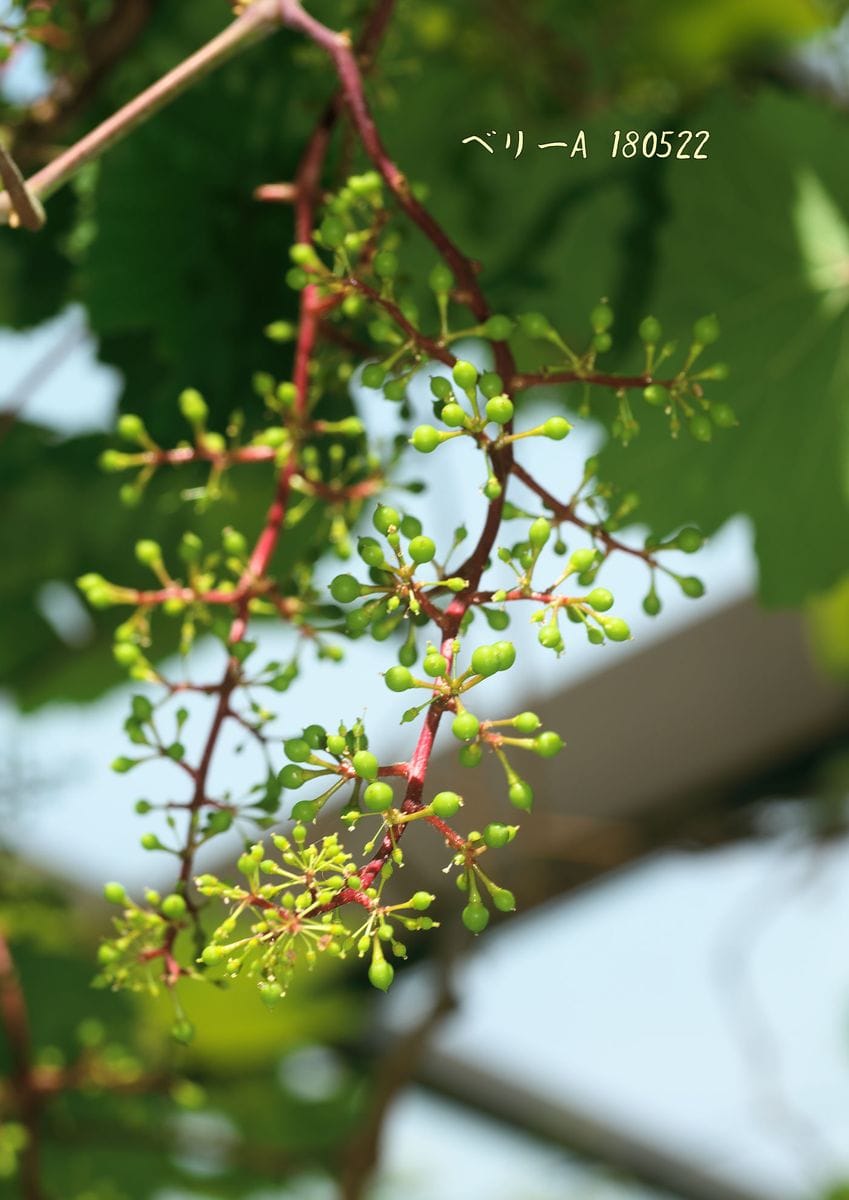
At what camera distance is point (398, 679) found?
1.04ft

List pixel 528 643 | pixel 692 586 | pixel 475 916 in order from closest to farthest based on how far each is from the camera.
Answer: pixel 475 916 < pixel 692 586 < pixel 528 643

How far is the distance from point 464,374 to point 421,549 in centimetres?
4

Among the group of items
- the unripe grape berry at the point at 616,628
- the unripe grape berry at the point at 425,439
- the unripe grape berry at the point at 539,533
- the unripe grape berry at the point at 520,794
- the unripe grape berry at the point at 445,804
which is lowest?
the unripe grape berry at the point at 445,804

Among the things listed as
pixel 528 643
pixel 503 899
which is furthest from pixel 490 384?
pixel 528 643

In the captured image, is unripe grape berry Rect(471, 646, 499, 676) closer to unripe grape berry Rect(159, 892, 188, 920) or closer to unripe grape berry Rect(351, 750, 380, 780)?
unripe grape berry Rect(351, 750, 380, 780)

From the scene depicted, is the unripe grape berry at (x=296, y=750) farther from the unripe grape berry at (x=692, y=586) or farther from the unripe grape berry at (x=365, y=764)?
the unripe grape berry at (x=692, y=586)

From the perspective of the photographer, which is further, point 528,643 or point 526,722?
point 528,643

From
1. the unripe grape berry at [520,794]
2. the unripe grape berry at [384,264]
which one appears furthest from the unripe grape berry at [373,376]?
the unripe grape berry at [520,794]

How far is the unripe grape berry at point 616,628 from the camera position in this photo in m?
0.33

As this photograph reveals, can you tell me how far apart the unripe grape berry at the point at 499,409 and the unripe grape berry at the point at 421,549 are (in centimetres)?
4

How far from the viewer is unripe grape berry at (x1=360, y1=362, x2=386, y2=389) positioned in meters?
0.39

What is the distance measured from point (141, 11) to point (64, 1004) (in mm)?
776

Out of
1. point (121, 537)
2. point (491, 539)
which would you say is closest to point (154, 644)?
point (121, 537)

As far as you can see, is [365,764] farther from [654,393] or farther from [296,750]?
[654,393]
